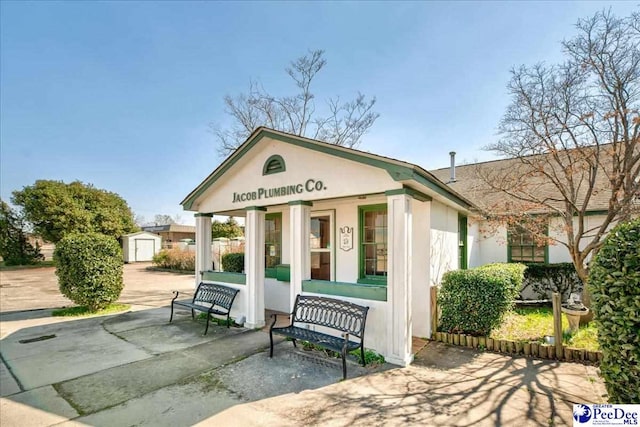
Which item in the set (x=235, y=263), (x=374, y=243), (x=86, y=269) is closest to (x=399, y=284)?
(x=374, y=243)

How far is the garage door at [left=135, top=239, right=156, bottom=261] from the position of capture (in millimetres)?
31766

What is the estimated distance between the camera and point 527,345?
18.6ft

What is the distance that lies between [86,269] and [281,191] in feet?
22.0

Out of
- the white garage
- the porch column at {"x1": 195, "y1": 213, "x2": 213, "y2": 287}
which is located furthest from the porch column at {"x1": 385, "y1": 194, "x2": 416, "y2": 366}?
the white garage

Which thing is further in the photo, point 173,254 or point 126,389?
point 173,254

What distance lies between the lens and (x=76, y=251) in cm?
908

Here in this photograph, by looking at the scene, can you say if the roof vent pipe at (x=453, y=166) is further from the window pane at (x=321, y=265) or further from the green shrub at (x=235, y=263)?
the green shrub at (x=235, y=263)

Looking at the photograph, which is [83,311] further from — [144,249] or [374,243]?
[144,249]

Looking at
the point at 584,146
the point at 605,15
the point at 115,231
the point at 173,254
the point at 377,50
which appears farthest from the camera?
the point at 115,231

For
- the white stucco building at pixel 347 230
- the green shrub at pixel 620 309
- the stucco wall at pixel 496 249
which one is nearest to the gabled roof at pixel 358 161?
the white stucco building at pixel 347 230

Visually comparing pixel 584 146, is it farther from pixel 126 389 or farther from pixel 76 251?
pixel 76 251

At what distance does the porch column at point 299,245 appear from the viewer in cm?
664

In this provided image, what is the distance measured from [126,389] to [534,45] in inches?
414

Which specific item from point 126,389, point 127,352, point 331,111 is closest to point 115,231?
point 331,111
